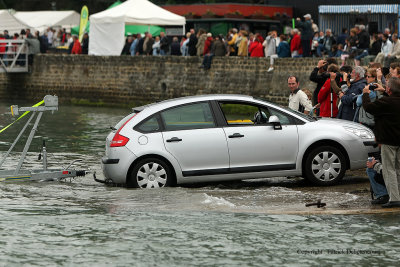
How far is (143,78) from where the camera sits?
4138cm

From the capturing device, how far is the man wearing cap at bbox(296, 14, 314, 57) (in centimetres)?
3341

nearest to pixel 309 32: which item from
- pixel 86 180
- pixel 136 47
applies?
pixel 136 47

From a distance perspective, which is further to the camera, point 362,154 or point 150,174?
point 362,154

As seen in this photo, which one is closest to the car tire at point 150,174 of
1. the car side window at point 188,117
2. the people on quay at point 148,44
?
the car side window at point 188,117

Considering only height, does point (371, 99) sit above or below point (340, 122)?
above

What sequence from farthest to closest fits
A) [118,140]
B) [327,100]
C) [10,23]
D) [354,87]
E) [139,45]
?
[10,23] < [139,45] < [327,100] < [354,87] < [118,140]

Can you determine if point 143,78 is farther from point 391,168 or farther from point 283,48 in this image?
point 391,168

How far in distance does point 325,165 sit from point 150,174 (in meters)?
2.74

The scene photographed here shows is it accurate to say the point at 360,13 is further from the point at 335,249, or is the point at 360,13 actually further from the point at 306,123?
the point at 335,249

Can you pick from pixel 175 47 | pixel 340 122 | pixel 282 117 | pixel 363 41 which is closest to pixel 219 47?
pixel 175 47

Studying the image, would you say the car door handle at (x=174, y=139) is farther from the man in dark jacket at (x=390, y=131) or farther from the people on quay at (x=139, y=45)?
the people on quay at (x=139, y=45)

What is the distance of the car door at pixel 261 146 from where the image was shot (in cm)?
1423

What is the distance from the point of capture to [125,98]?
139 feet

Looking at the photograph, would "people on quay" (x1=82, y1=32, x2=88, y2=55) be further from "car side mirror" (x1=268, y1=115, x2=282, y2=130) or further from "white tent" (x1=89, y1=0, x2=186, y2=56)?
"car side mirror" (x1=268, y1=115, x2=282, y2=130)
